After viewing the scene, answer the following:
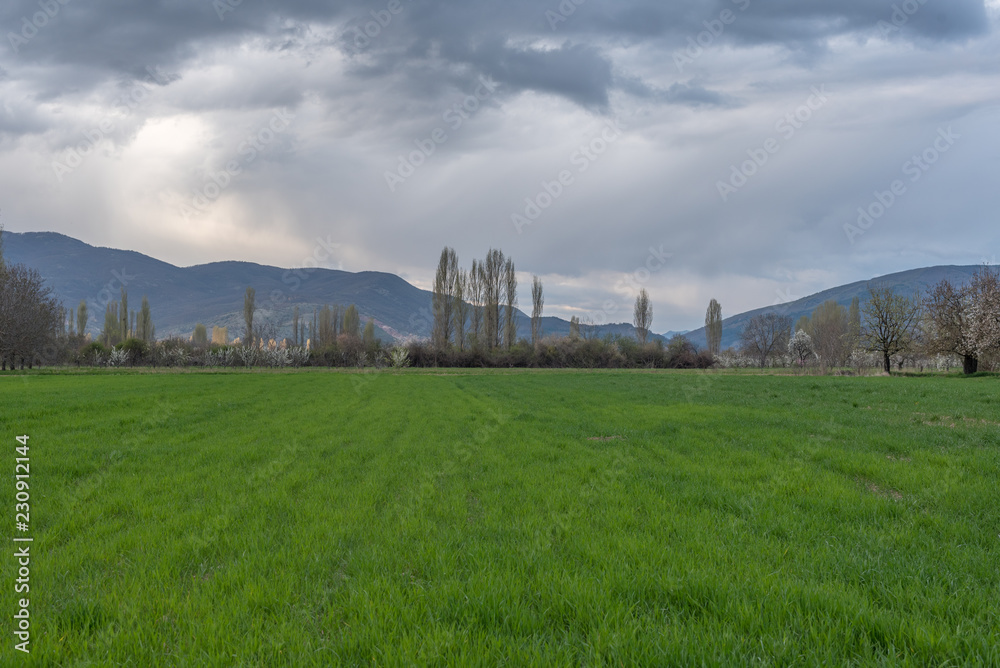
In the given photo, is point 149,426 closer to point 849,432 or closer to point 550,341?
point 849,432

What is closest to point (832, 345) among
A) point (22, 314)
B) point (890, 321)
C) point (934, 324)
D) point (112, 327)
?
point (890, 321)

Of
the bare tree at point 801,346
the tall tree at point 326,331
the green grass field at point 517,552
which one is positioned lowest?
the green grass field at point 517,552

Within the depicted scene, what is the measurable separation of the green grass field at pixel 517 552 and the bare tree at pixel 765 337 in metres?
89.0

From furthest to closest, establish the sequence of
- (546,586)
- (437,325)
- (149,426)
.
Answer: (437,325), (149,426), (546,586)

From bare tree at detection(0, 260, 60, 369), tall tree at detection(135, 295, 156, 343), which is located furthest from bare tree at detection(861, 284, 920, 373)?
tall tree at detection(135, 295, 156, 343)

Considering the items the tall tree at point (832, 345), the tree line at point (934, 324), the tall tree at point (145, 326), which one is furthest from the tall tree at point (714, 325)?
the tall tree at point (145, 326)

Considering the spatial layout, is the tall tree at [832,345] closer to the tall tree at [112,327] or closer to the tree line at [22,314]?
the tree line at [22,314]

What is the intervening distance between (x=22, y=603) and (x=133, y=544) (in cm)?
136

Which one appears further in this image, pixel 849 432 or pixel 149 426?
pixel 149 426

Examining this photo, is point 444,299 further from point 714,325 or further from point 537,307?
point 714,325

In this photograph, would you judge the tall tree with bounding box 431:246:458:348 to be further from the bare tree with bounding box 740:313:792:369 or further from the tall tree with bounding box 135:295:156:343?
the tall tree with bounding box 135:295:156:343

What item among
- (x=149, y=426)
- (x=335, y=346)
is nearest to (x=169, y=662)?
(x=149, y=426)

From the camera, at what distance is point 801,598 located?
142 inches

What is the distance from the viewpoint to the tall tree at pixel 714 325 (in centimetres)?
11400
